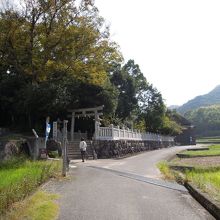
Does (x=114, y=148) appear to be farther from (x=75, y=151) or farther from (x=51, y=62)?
(x=51, y=62)

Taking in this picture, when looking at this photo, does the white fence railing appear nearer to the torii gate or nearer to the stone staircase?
the torii gate

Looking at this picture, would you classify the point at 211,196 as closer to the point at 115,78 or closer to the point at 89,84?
the point at 89,84

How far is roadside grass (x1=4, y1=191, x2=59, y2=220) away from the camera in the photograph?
323 inches

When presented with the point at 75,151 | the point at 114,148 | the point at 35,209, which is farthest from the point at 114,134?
the point at 35,209

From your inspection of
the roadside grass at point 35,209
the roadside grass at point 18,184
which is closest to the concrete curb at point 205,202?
the roadside grass at point 35,209

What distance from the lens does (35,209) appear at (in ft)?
29.1

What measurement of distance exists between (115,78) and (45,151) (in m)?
23.5

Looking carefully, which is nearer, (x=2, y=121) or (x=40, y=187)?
(x=40, y=187)

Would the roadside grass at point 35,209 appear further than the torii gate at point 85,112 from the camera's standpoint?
No

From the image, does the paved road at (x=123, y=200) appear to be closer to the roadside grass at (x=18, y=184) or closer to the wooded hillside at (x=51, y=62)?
the roadside grass at (x=18, y=184)

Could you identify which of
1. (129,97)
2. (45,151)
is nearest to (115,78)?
(129,97)

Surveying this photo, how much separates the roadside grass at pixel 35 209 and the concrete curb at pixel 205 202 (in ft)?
11.0

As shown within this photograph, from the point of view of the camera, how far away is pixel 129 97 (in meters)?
45.7

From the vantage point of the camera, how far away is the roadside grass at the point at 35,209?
8.21 metres
